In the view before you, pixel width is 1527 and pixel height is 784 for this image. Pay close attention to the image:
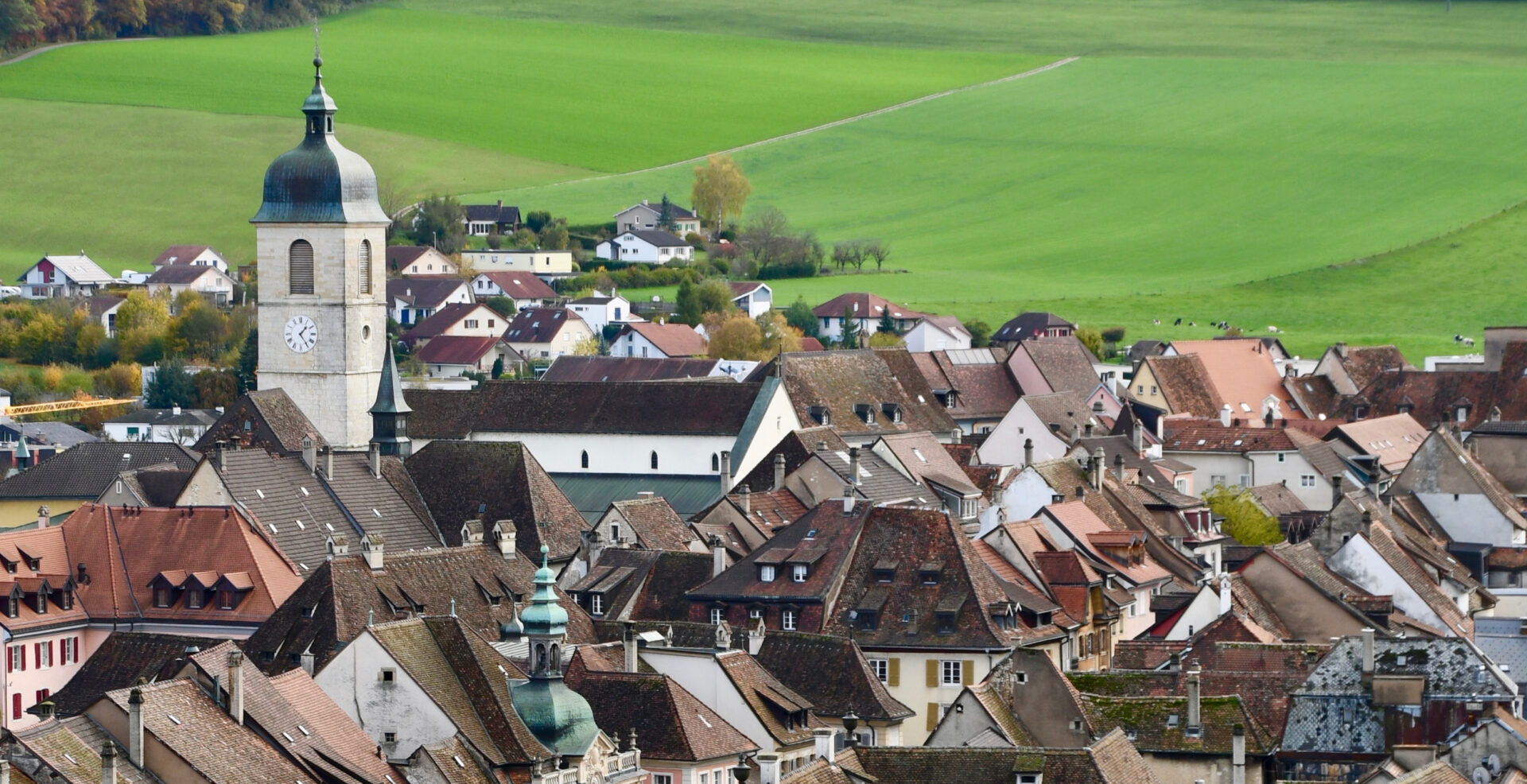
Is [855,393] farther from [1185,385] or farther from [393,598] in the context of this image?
[393,598]

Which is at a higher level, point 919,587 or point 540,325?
point 919,587

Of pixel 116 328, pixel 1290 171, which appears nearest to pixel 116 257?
pixel 116 328

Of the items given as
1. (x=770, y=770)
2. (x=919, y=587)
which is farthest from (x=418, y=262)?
(x=770, y=770)

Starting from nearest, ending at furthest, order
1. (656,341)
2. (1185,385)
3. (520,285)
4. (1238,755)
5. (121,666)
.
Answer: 1. (1238,755)
2. (121,666)
3. (1185,385)
4. (656,341)
5. (520,285)

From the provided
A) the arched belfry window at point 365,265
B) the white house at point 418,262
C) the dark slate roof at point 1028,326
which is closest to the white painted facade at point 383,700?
the arched belfry window at point 365,265

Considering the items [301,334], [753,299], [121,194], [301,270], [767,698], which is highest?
[301,270]

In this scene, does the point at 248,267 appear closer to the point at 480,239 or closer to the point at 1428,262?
the point at 480,239
